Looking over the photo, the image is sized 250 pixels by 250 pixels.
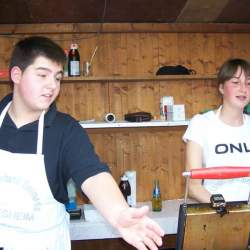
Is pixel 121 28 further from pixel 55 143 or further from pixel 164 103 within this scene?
pixel 55 143

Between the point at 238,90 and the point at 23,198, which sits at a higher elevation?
Result: the point at 238,90

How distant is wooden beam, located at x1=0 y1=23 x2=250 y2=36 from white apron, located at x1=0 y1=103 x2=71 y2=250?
1.48 metres

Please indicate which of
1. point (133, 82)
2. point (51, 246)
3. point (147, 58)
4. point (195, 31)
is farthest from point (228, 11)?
point (51, 246)

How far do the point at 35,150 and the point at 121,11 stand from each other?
153 cm

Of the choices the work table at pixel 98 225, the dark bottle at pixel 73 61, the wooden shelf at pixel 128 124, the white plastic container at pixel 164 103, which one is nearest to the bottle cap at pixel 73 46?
the dark bottle at pixel 73 61

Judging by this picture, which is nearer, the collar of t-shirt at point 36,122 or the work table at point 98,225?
the collar of t-shirt at point 36,122

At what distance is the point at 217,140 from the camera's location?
5.46 feet

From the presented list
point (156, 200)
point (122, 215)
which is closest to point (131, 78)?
point (156, 200)

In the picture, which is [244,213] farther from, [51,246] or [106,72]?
[106,72]

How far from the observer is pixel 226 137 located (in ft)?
5.49

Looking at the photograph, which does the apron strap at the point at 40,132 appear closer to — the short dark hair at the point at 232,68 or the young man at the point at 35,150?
the young man at the point at 35,150

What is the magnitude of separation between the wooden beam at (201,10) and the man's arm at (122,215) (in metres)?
1.76

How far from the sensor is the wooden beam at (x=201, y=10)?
247 cm

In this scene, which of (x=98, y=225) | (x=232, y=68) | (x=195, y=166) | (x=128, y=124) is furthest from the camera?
(x=128, y=124)
